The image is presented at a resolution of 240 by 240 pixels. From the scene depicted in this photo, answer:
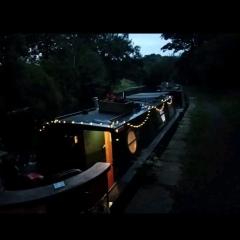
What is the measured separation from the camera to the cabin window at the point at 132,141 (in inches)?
431

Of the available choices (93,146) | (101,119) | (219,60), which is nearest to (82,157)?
(93,146)

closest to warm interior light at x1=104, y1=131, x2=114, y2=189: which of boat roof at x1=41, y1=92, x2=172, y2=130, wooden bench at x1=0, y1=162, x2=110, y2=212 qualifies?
boat roof at x1=41, y1=92, x2=172, y2=130

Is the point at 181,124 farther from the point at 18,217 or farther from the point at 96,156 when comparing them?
the point at 18,217

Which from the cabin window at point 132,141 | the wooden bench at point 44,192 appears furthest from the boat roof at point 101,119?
the wooden bench at point 44,192

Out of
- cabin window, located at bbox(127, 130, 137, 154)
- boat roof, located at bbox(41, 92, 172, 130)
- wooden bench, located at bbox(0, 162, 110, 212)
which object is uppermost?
boat roof, located at bbox(41, 92, 172, 130)

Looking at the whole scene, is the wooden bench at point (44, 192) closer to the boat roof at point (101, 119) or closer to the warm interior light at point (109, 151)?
the warm interior light at point (109, 151)

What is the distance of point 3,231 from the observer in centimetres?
225

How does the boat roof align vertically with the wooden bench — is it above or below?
above

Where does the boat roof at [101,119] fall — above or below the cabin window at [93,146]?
above

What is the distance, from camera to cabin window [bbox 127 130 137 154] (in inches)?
431

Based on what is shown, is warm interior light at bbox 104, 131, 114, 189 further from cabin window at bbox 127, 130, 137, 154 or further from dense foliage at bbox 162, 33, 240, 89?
dense foliage at bbox 162, 33, 240, 89

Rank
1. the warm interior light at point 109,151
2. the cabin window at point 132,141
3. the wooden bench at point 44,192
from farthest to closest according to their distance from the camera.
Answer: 1. the cabin window at point 132,141
2. the warm interior light at point 109,151
3. the wooden bench at point 44,192

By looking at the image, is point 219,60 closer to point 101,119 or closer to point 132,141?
point 132,141

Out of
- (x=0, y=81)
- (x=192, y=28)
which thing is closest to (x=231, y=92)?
(x=0, y=81)
